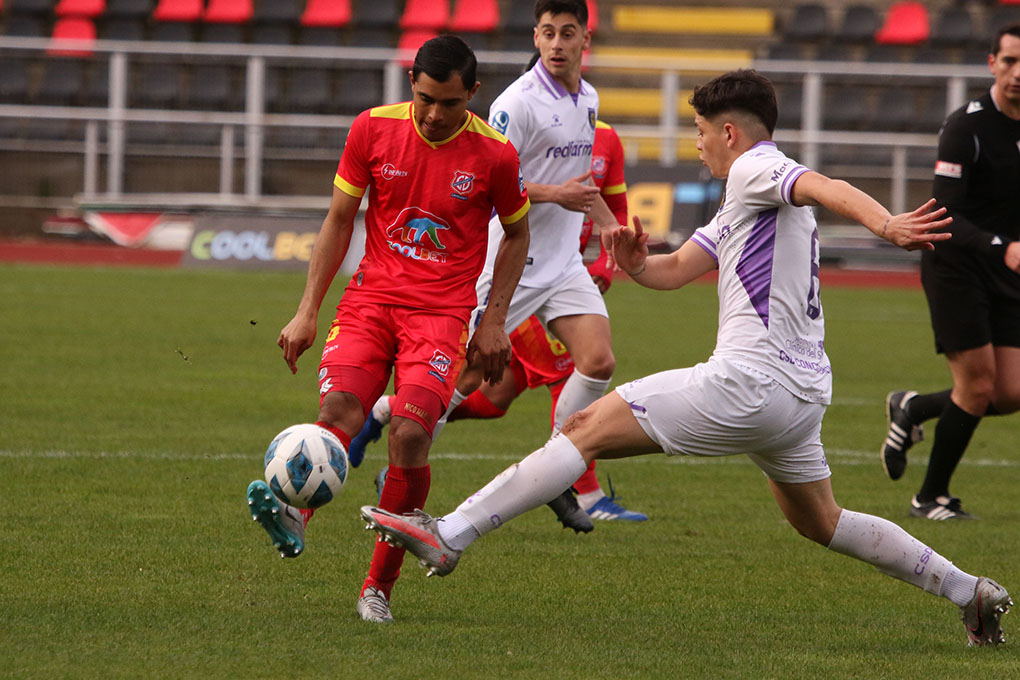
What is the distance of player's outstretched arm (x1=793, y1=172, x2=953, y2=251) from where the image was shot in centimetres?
422

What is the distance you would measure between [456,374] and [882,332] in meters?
11.3

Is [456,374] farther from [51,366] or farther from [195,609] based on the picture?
[51,366]

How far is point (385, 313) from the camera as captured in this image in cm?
521

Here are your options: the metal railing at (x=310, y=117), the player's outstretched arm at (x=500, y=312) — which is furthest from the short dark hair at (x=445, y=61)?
the metal railing at (x=310, y=117)

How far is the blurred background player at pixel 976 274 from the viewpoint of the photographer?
693 cm

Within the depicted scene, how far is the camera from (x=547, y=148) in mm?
7109

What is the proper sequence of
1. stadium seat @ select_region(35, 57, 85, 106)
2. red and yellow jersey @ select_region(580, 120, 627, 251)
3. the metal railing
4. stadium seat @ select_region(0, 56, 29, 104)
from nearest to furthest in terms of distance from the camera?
red and yellow jersey @ select_region(580, 120, 627, 251) < the metal railing < stadium seat @ select_region(0, 56, 29, 104) < stadium seat @ select_region(35, 57, 85, 106)

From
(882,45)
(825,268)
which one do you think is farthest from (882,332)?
(882,45)

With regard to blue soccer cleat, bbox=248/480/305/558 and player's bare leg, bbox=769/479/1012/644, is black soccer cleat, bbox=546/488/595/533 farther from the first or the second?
blue soccer cleat, bbox=248/480/305/558

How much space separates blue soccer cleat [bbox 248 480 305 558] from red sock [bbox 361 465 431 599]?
37 centimetres

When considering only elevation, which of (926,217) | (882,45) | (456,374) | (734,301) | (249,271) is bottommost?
(249,271)

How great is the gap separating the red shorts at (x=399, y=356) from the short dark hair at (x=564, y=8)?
2.31 metres

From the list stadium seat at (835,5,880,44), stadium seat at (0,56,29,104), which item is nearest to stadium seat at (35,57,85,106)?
stadium seat at (0,56,29,104)

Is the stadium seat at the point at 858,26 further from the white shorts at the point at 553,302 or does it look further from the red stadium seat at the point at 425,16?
the white shorts at the point at 553,302
